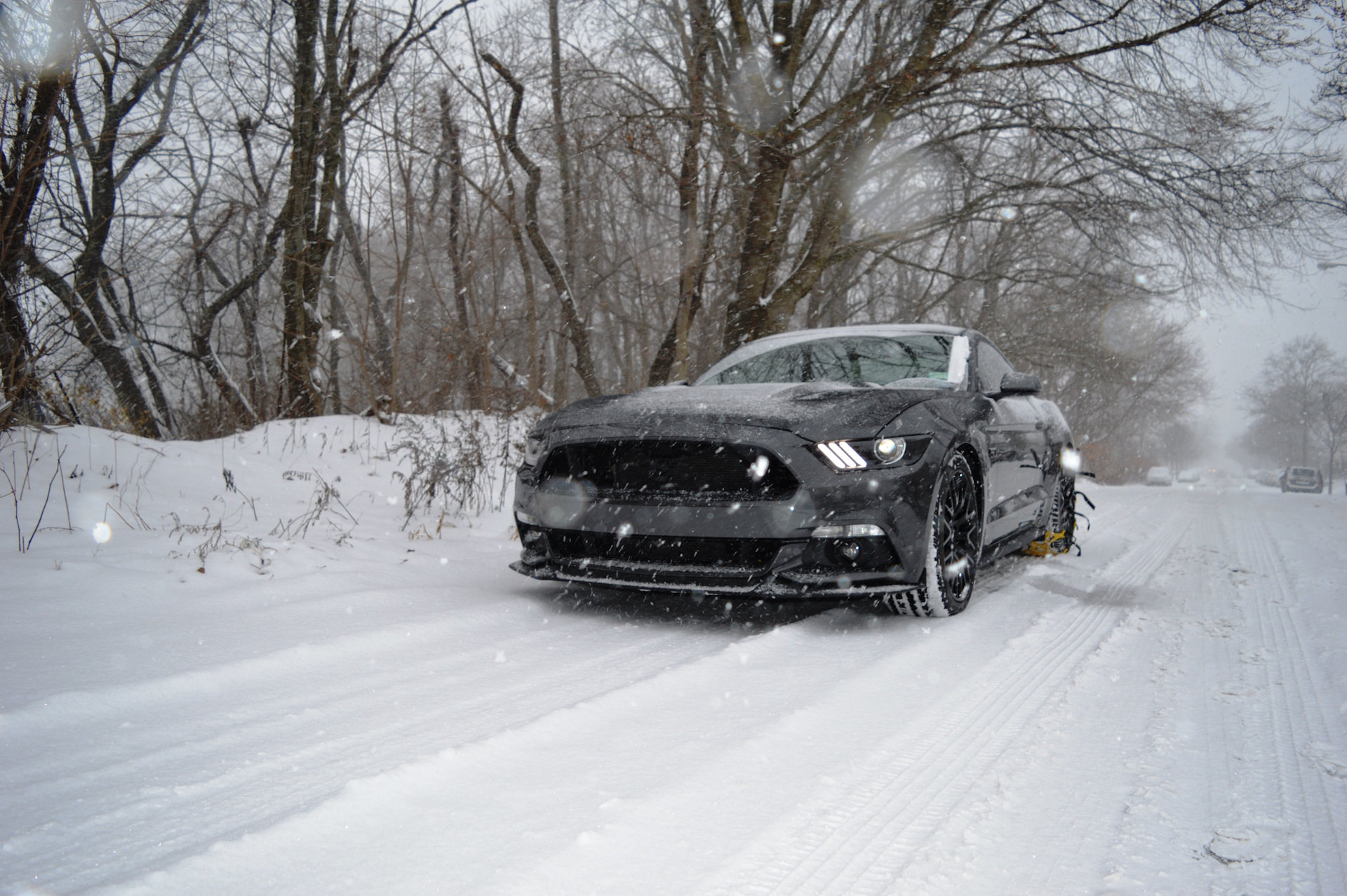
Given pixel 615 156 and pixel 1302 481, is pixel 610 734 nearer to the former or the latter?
pixel 615 156

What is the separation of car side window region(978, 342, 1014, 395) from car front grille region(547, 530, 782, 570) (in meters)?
1.87

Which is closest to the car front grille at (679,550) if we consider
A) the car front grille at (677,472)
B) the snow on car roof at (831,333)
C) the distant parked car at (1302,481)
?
the car front grille at (677,472)

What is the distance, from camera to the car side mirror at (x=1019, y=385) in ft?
13.3

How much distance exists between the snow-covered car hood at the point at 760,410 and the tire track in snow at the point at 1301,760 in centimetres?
155

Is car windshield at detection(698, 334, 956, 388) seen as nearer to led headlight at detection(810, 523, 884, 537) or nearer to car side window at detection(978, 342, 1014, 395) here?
car side window at detection(978, 342, 1014, 395)

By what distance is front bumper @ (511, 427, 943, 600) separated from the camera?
2910mm

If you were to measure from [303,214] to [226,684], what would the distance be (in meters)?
7.69

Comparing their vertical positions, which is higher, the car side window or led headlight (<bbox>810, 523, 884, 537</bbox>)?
the car side window

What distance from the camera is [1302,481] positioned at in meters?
40.8

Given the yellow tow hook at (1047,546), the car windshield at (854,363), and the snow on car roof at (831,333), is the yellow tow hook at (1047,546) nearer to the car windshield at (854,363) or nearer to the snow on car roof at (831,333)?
the snow on car roof at (831,333)

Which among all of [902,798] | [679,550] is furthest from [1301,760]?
[679,550]

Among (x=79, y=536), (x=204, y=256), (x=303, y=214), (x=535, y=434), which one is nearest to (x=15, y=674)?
(x=79, y=536)

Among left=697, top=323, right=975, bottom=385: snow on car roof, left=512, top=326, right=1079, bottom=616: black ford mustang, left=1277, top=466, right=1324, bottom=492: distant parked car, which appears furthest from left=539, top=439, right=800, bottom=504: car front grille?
left=1277, top=466, right=1324, bottom=492: distant parked car

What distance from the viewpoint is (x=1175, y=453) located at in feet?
286
